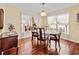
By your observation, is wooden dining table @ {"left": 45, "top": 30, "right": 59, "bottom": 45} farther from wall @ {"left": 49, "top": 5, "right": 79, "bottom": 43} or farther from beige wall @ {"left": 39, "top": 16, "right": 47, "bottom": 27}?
wall @ {"left": 49, "top": 5, "right": 79, "bottom": 43}

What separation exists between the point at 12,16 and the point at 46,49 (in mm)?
1007

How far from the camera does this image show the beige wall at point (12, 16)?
6.52 ft

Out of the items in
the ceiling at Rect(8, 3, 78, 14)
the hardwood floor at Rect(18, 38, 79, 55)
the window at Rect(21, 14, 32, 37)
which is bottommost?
the hardwood floor at Rect(18, 38, 79, 55)

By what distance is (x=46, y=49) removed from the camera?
2.10m

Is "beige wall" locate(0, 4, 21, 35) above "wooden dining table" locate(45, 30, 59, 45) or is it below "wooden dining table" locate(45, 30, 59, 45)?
above

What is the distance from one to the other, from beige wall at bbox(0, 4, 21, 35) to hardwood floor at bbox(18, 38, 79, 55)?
0.32 m

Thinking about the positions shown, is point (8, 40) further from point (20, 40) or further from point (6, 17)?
point (6, 17)

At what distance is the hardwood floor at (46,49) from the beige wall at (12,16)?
1.06 ft

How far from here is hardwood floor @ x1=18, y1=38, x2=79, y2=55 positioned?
204 centimetres

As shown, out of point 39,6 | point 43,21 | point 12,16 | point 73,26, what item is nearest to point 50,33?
point 43,21

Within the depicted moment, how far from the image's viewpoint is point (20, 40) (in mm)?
2098

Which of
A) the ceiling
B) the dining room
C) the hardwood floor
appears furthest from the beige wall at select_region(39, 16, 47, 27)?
the hardwood floor

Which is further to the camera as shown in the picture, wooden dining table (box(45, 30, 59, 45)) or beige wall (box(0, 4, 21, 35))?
wooden dining table (box(45, 30, 59, 45))

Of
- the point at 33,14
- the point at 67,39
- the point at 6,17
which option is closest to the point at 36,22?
the point at 33,14
